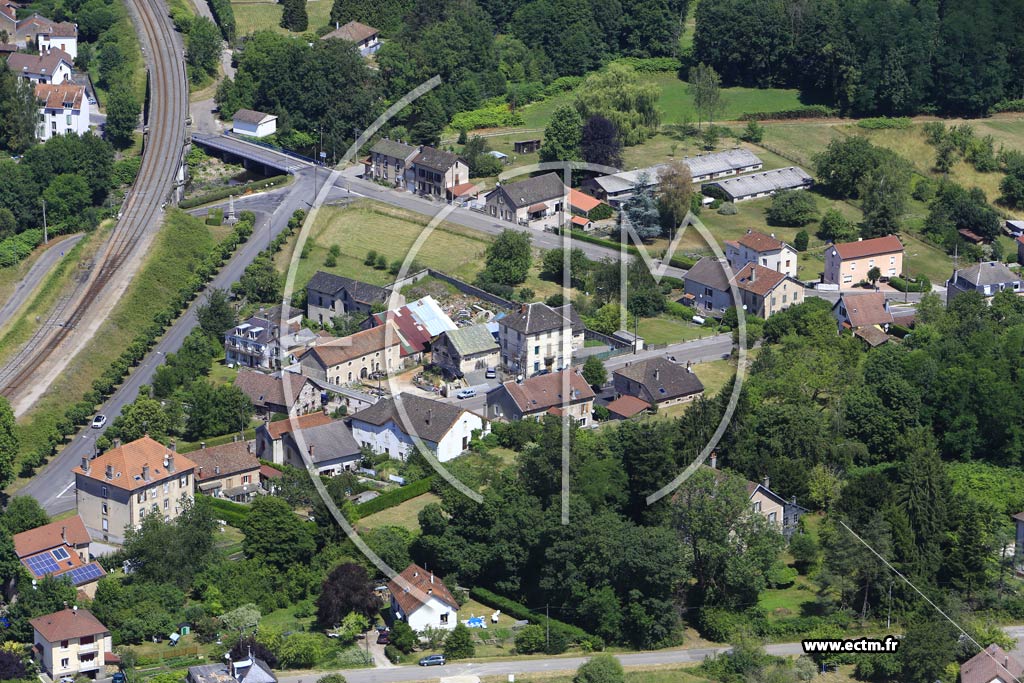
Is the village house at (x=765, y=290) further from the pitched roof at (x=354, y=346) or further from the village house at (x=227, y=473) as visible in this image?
the village house at (x=227, y=473)

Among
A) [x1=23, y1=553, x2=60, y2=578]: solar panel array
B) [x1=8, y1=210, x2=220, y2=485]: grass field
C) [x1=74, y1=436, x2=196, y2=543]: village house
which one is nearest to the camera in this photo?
[x1=23, y1=553, x2=60, y2=578]: solar panel array

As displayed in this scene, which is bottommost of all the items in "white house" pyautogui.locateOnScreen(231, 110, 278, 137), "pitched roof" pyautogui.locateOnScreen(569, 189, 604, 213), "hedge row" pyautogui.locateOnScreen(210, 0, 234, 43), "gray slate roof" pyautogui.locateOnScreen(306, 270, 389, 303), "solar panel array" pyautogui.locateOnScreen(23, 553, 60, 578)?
"solar panel array" pyautogui.locateOnScreen(23, 553, 60, 578)

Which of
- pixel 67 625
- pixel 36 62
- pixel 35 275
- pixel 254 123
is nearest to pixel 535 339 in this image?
pixel 35 275

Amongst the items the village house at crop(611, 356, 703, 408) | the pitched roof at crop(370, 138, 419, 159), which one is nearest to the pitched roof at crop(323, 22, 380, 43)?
the pitched roof at crop(370, 138, 419, 159)

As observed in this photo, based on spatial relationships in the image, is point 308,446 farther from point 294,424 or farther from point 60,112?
point 60,112

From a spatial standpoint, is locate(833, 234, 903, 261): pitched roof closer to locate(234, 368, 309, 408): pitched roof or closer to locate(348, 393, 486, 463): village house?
locate(348, 393, 486, 463): village house

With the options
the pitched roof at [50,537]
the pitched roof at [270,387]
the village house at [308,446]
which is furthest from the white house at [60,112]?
the pitched roof at [50,537]
